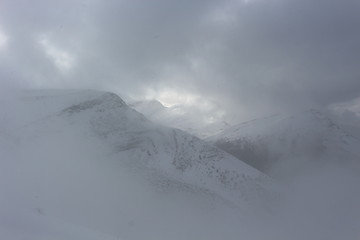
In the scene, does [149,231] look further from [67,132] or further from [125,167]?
[67,132]

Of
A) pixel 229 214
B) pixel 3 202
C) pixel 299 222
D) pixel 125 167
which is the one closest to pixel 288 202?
pixel 299 222

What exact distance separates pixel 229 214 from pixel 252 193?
59.9 feet

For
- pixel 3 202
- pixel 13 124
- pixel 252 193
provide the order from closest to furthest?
pixel 3 202 → pixel 13 124 → pixel 252 193

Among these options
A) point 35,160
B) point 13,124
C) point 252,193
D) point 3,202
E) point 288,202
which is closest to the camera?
point 3,202

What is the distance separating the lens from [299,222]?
10400 cm

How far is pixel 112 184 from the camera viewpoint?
8688 cm

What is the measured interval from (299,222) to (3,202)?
295 ft

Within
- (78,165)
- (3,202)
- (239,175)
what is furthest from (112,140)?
(3,202)

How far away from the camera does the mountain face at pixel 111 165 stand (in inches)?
2741

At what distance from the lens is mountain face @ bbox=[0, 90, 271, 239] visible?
69.6m

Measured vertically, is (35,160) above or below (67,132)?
below

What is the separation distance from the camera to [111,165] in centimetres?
9812

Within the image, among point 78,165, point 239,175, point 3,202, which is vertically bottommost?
point 3,202

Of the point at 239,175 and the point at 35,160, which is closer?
the point at 35,160
